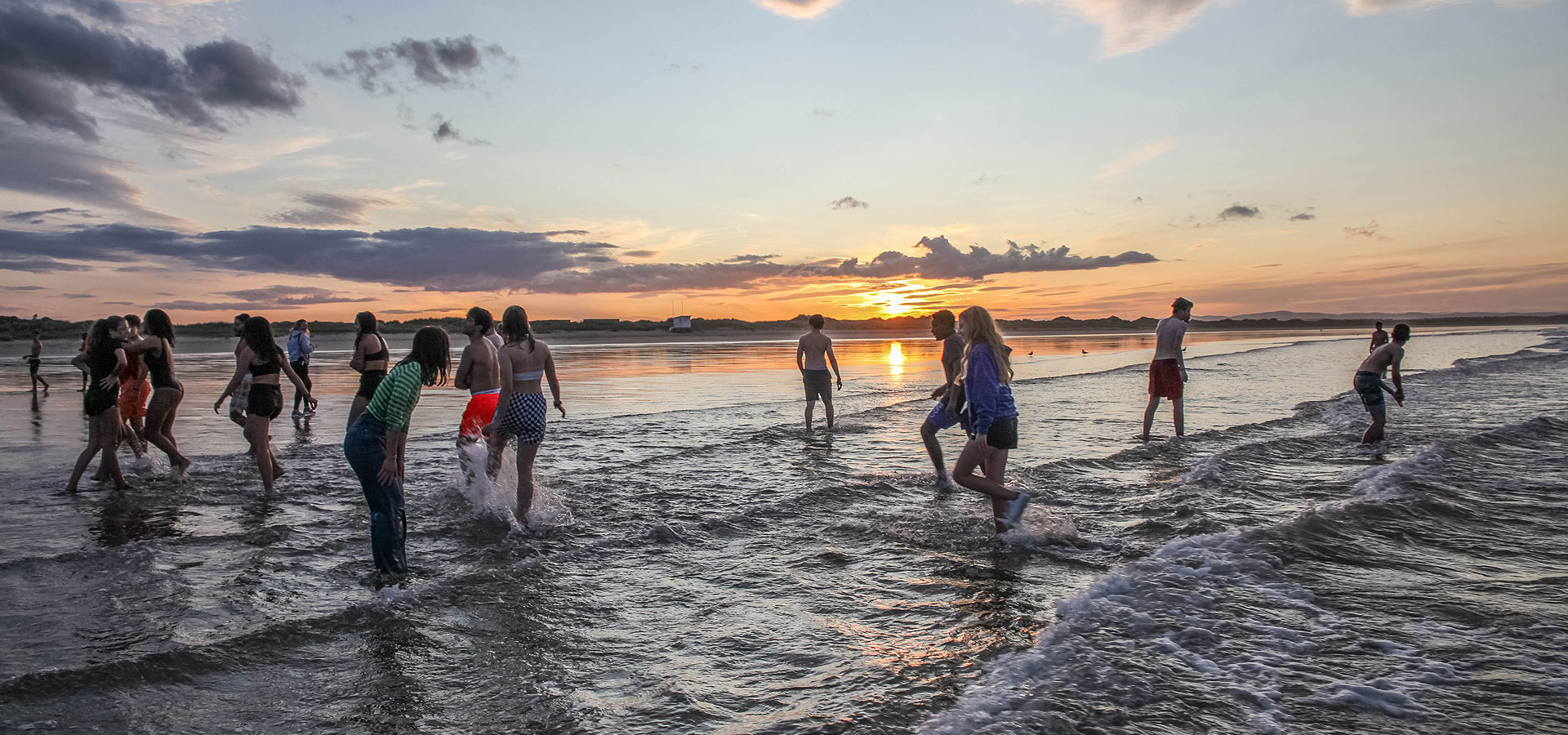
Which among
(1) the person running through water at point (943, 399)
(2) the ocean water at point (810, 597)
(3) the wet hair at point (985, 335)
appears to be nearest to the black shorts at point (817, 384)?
(2) the ocean water at point (810, 597)

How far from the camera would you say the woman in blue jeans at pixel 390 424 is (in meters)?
5.16

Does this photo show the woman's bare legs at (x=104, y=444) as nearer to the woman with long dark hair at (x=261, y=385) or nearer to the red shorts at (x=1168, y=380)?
the woman with long dark hair at (x=261, y=385)

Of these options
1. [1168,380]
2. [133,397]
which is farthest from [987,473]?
[133,397]

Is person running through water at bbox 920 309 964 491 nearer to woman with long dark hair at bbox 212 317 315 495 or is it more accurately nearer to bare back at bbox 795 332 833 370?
bare back at bbox 795 332 833 370

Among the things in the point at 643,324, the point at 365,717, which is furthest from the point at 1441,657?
the point at 643,324

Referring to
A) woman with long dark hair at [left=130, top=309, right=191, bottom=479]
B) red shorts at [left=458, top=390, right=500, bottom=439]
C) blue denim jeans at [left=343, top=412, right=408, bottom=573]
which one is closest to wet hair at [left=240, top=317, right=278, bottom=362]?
woman with long dark hair at [left=130, top=309, right=191, bottom=479]

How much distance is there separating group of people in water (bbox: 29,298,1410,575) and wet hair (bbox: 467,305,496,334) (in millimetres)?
16

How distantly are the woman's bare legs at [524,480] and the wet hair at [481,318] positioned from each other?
1.68 meters

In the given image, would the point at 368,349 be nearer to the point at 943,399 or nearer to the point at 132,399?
the point at 132,399

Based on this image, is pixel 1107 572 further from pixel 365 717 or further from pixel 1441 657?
pixel 365 717

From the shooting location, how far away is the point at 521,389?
7035 millimetres

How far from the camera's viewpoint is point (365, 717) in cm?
372

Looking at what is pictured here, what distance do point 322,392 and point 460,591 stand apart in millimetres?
19497

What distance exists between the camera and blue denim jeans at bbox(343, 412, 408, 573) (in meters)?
5.23
